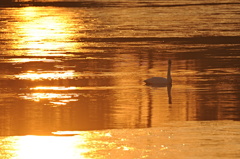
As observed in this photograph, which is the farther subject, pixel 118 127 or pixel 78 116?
pixel 78 116

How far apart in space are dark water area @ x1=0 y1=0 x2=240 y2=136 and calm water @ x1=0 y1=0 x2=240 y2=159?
0.03m

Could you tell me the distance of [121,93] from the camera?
23.6m

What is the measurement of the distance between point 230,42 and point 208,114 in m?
20.8

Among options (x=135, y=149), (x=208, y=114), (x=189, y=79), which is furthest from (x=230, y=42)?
(x=135, y=149)

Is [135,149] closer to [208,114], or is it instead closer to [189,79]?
[208,114]

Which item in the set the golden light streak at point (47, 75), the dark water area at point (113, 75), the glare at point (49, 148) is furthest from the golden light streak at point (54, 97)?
the glare at point (49, 148)

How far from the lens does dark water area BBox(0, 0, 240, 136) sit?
19594 millimetres

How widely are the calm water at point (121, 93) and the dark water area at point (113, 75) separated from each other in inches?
1.0

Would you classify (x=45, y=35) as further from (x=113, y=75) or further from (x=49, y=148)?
(x=49, y=148)

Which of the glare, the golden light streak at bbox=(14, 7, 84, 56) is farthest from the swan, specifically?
the golden light streak at bbox=(14, 7, 84, 56)

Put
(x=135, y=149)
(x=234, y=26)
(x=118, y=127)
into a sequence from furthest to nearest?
(x=234, y=26)
(x=118, y=127)
(x=135, y=149)

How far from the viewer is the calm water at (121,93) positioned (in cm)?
1619

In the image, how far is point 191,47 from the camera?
126 ft

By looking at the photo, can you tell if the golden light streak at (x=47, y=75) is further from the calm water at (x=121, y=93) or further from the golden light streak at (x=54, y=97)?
the golden light streak at (x=54, y=97)
